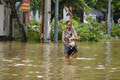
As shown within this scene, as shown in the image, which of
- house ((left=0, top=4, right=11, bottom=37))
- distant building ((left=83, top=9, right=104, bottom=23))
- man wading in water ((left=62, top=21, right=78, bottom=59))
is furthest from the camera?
distant building ((left=83, top=9, right=104, bottom=23))

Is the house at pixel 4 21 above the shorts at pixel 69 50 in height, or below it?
above

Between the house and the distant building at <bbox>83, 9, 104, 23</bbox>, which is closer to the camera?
the house

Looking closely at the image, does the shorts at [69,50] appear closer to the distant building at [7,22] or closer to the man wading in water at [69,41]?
the man wading in water at [69,41]

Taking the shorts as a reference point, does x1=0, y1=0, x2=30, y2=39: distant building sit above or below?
above

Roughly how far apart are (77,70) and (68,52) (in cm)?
452

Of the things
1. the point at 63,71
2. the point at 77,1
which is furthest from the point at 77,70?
the point at 77,1

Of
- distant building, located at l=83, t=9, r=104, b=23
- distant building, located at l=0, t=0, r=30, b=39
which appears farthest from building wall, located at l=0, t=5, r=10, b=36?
distant building, located at l=83, t=9, r=104, b=23

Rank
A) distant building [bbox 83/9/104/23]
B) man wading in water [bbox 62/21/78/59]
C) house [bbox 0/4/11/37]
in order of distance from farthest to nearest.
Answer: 1. distant building [bbox 83/9/104/23]
2. house [bbox 0/4/11/37]
3. man wading in water [bbox 62/21/78/59]

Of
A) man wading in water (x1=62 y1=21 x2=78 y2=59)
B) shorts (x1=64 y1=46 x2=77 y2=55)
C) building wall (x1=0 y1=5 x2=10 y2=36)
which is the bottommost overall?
shorts (x1=64 y1=46 x2=77 y2=55)

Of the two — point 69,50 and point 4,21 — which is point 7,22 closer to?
point 4,21

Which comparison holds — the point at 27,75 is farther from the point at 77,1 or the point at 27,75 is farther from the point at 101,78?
the point at 77,1

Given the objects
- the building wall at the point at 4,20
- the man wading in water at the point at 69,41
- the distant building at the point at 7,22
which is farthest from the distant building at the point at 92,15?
the man wading in water at the point at 69,41

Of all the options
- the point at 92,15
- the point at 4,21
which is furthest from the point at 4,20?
the point at 92,15

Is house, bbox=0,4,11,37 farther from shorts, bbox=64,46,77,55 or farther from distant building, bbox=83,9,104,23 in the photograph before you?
shorts, bbox=64,46,77,55
